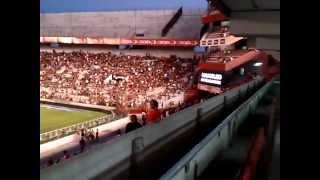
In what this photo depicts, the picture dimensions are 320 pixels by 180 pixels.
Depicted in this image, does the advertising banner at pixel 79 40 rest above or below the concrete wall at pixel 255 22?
above

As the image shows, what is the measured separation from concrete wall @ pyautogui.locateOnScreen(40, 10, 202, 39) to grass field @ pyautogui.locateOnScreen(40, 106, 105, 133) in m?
11.8

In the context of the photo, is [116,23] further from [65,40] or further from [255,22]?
[255,22]

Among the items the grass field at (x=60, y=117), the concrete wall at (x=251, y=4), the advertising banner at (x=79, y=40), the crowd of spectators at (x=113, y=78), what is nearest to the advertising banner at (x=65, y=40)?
the advertising banner at (x=79, y=40)

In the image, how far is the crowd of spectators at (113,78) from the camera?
28781 millimetres

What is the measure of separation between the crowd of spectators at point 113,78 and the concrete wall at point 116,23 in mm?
2641

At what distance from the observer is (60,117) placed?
961 inches

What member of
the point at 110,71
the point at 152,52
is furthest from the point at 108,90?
the point at 152,52

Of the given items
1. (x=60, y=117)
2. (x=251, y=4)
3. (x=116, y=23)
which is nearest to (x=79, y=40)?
(x=116, y=23)

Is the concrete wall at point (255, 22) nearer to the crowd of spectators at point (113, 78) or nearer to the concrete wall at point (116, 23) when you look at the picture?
the crowd of spectators at point (113, 78)

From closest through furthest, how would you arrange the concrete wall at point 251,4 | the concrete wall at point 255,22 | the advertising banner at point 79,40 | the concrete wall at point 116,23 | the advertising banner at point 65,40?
the concrete wall at point 251,4 → the concrete wall at point 255,22 → the concrete wall at point 116,23 → the advertising banner at point 79,40 → the advertising banner at point 65,40

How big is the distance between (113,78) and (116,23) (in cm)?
966
